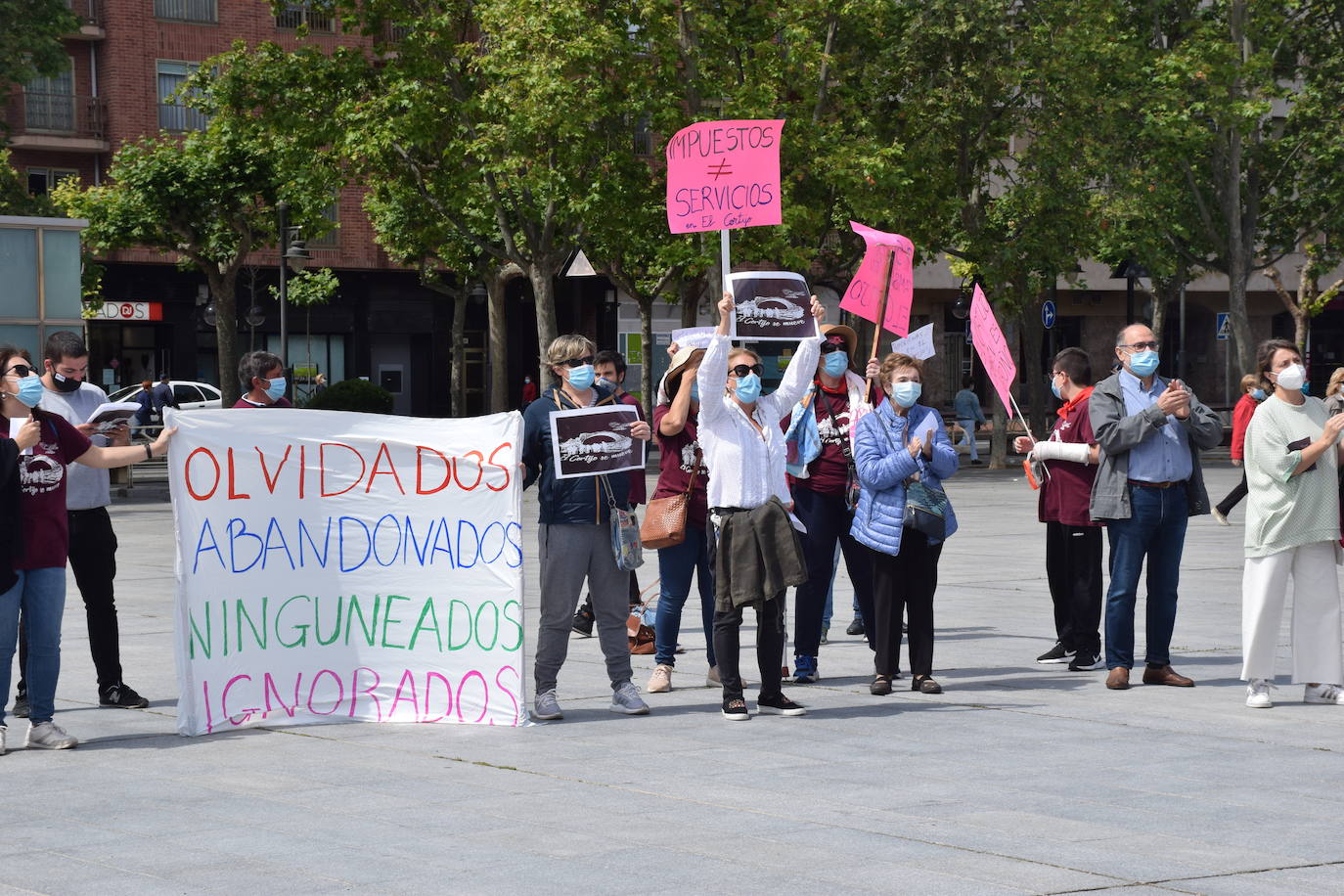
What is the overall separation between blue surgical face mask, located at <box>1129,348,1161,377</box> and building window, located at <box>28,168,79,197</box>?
138 feet

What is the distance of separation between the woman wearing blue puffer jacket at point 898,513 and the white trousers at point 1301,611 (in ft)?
5.00

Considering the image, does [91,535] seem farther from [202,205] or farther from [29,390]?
[202,205]

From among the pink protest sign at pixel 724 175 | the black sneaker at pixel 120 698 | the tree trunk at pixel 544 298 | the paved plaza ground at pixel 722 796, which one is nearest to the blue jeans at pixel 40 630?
the paved plaza ground at pixel 722 796

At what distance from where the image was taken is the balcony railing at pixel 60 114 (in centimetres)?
4753

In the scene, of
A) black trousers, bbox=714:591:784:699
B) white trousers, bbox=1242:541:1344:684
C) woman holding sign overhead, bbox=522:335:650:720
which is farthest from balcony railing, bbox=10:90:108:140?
white trousers, bbox=1242:541:1344:684

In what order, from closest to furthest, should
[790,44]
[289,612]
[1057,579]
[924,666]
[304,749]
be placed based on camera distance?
[304,749] < [289,612] < [924,666] < [1057,579] < [790,44]

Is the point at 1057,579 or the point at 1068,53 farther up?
the point at 1068,53

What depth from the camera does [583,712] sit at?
904cm

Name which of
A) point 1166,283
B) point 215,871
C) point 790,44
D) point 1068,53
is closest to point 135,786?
point 215,871

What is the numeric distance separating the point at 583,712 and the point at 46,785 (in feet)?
8.70

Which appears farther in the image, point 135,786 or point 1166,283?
point 1166,283

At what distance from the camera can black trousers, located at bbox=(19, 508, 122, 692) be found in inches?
362

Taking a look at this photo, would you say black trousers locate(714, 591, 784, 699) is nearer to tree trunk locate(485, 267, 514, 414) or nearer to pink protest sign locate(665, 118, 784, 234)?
pink protest sign locate(665, 118, 784, 234)

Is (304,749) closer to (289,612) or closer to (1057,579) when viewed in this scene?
(289,612)
